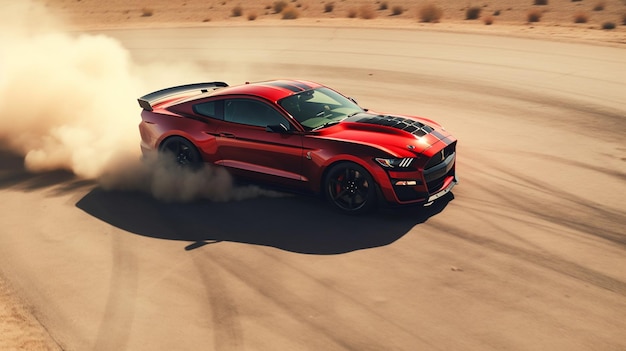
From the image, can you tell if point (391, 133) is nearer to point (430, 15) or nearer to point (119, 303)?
point (119, 303)

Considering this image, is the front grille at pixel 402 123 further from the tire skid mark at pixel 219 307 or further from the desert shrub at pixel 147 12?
the desert shrub at pixel 147 12

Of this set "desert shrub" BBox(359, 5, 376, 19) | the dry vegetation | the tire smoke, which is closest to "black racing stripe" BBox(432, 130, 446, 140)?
the tire smoke

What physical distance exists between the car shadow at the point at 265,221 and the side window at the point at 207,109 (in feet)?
4.61

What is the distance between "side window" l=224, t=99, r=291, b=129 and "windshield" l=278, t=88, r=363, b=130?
19 centimetres

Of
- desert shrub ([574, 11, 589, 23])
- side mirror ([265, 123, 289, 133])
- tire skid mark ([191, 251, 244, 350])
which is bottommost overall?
desert shrub ([574, 11, 589, 23])

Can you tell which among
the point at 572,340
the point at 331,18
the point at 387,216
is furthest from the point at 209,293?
the point at 331,18

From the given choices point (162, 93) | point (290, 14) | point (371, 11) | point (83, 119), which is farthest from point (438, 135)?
point (290, 14)

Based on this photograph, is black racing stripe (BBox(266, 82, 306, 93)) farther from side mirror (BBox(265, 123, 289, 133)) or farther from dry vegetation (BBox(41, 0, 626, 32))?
dry vegetation (BBox(41, 0, 626, 32))

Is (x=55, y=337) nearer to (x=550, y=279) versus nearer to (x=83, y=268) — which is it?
(x=83, y=268)

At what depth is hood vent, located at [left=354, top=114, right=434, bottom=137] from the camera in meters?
9.30

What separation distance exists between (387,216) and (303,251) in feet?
4.93

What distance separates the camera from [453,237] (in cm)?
847

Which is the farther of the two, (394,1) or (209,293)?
(394,1)

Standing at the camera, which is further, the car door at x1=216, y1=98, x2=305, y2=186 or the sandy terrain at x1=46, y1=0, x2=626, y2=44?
the sandy terrain at x1=46, y1=0, x2=626, y2=44
